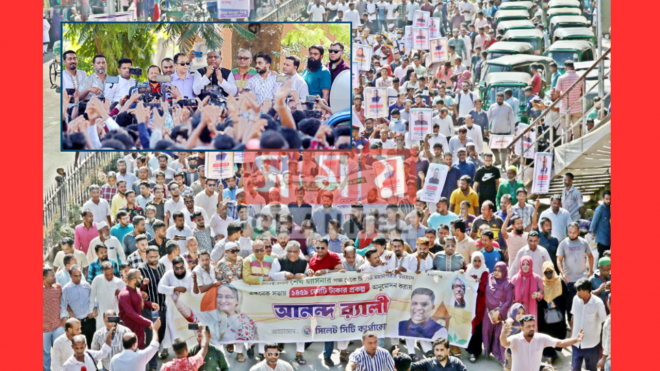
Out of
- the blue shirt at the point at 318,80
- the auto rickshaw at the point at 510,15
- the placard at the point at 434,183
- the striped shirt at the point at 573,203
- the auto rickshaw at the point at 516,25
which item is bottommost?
the striped shirt at the point at 573,203

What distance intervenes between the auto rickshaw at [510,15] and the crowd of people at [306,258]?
821 cm

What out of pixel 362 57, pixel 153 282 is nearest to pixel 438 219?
pixel 153 282

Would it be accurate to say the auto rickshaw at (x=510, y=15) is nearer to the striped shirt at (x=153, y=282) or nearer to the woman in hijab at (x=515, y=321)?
the woman in hijab at (x=515, y=321)

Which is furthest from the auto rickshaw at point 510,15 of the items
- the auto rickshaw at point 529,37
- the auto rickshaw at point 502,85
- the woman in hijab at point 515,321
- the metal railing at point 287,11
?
the woman in hijab at point 515,321

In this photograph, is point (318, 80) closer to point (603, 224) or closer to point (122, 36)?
point (122, 36)

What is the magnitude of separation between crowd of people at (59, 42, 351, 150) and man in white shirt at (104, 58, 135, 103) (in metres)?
0.01

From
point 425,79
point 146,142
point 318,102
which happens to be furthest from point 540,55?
point 146,142

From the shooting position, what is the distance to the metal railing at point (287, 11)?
1959cm

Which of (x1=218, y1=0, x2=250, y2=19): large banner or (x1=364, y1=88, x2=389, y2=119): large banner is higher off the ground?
(x1=218, y1=0, x2=250, y2=19): large banner

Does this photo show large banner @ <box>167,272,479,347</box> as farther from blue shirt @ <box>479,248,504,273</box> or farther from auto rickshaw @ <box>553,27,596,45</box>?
auto rickshaw @ <box>553,27,596,45</box>

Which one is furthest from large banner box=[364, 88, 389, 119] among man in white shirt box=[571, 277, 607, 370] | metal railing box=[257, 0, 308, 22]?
man in white shirt box=[571, 277, 607, 370]

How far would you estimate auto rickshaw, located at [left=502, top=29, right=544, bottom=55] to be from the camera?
24312 mm

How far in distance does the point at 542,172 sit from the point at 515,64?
5247 millimetres

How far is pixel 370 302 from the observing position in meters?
15.6
